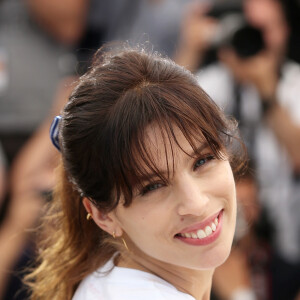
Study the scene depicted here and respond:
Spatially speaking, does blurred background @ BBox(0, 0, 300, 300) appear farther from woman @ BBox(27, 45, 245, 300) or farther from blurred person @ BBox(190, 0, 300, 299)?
woman @ BBox(27, 45, 245, 300)

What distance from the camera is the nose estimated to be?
4.30 feet

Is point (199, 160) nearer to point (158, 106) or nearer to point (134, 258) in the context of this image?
point (158, 106)

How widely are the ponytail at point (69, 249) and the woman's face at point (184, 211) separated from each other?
21 centimetres

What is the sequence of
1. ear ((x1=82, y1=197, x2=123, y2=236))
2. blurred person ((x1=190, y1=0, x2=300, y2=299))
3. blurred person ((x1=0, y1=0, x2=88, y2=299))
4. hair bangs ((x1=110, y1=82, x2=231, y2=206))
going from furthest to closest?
blurred person ((x1=0, y1=0, x2=88, y2=299)) → blurred person ((x1=190, y1=0, x2=300, y2=299)) → ear ((x1=82, y1=197, x2=123, y2=236)) → hair bangs ((x1=110, y1=82, x2=231, y2=206))

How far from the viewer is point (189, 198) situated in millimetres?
1311

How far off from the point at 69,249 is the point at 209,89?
189 centimetres

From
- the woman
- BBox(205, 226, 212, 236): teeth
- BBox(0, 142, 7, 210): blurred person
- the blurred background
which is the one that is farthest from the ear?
BBox(0, 142, 7, 210): blurred person

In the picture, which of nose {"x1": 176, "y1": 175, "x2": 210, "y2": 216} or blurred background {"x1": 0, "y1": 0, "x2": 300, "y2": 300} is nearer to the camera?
nose {"x1": 176, "y1": 175, "x2": 210, "y2": 216}

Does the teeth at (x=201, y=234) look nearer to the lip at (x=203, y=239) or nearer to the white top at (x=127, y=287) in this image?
the lip at (x=203, y=239)

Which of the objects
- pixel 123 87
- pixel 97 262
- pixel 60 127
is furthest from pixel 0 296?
pixel 123 87

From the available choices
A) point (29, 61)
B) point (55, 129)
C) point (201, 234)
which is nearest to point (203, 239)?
point (201, 234)

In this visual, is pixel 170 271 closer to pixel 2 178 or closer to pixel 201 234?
pixel 201 234

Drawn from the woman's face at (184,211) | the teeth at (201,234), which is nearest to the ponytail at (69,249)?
the woman's face at (184,211)

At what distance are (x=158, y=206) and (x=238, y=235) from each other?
6.14 ft
